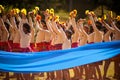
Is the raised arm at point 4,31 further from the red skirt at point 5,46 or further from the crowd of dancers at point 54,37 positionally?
the red skirt at point 5,46

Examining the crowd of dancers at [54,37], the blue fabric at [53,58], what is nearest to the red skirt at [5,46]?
the crowd of dancers at [54,37]

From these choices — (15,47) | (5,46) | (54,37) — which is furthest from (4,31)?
(54,37)

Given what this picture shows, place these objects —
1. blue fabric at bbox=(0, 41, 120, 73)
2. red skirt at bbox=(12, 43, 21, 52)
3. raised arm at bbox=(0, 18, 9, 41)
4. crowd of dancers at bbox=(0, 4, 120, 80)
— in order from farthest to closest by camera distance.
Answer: raised arm at bbox=(0, 18, 9, 41) < red skirt at bbox=(12, 43, 21, 52) < crowd of dancers at bbox=(0, 4, 120, 80) < blue fabric at bbox=(0, 41, 120, 73)

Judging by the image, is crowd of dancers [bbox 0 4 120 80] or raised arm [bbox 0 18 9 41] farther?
raised arm [bbox 0 18 9 41]

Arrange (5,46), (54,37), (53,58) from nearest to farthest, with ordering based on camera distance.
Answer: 1. (53,58)
2. (54,37)
3. (5,46)

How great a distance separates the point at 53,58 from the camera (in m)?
6.15

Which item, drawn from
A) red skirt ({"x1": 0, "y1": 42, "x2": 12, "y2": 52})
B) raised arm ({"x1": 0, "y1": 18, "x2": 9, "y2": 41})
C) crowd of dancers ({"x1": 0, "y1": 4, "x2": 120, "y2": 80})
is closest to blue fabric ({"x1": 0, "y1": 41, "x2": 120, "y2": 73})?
crowd of dancers ({"x1": 0, "y1": 4, "x2": 120, "y2": 80})

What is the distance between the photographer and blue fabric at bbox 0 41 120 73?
6051mm

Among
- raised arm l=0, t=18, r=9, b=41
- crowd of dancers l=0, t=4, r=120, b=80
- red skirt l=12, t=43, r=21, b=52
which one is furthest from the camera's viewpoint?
raised arm l=0, t=18, r=9, b=41

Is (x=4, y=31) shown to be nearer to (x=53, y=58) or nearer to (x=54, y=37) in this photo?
(x=54, y=37)

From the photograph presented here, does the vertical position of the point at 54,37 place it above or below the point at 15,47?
above

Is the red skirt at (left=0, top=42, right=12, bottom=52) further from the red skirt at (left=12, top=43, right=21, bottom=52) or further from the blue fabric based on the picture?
the blue fabric

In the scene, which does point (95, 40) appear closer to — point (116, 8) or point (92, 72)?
point (92, 72)

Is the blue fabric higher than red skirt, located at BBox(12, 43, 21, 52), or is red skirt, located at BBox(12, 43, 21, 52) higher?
red skirt, located at BBox(12, 43, 21, 52)
